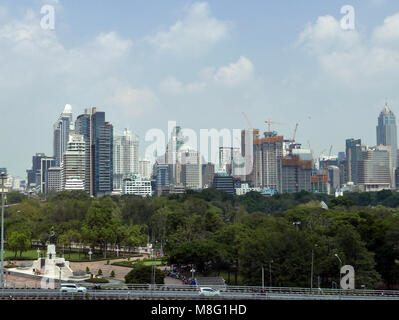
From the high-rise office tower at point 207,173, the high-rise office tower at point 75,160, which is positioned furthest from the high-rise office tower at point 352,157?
the high-rise office tower at point 75,160

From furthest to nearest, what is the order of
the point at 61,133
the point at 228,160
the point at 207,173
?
1. the point at 61,133
2. the point at 228,160
3. the point at 207,173

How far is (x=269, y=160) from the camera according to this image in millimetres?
157125

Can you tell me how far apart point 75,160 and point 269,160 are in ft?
190

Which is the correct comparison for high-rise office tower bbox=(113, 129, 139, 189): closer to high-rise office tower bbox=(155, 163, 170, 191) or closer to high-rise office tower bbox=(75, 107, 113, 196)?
high-rise office tower bbox=(155, 163, 170, 191)

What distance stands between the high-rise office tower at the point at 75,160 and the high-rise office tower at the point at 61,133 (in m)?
59.9

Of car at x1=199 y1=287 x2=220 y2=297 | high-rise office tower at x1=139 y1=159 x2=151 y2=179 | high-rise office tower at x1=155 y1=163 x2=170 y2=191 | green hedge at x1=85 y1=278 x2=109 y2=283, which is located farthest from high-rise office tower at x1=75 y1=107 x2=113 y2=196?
car at x1=199 y1=287 x2=220 y2=297

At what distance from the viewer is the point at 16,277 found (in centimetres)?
3784

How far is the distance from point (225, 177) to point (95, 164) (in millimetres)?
31979

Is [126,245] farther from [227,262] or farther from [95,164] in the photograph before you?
[95,164]

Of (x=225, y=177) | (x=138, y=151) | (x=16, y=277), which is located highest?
(x=138, y=151)

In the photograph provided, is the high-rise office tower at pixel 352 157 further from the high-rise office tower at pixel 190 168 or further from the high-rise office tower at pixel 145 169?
the high-rise office tower at pixel 145 169

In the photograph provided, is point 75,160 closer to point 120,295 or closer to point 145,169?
point 145,169

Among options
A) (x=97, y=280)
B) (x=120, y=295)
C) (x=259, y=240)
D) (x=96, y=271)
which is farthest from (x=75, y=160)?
(x=120, y=295)
